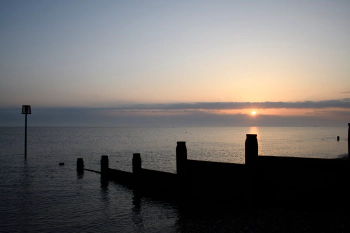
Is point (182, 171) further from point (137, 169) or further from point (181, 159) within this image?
point (137, 169)

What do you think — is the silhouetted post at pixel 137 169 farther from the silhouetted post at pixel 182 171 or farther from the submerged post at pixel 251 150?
the submerged post at pixel 251 150

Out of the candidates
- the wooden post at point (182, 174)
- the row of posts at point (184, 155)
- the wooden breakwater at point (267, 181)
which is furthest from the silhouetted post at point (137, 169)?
the wooden post at point (182, 174)

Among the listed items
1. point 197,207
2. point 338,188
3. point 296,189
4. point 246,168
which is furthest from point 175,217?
point 338,188

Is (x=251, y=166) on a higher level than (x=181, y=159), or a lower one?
higher

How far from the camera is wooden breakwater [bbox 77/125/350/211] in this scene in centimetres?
1000

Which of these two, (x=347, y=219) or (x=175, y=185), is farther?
(x=175, y=185)

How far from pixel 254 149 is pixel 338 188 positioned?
286cm

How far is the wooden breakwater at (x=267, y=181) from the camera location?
1000 centimetres

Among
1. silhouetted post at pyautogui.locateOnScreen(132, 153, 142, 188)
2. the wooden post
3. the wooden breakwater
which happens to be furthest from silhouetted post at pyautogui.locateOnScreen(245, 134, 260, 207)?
silhouetted post at pyautogui.locateOnScreen(132, 153, 142, 188)

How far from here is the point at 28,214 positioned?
51.5 ft

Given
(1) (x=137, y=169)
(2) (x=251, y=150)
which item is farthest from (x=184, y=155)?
(1) (x=137, y=169)

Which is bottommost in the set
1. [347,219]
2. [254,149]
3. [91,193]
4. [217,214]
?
[91,193]

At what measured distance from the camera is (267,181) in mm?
11227

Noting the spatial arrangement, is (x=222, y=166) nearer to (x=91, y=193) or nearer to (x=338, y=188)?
(x=338, y=188)
